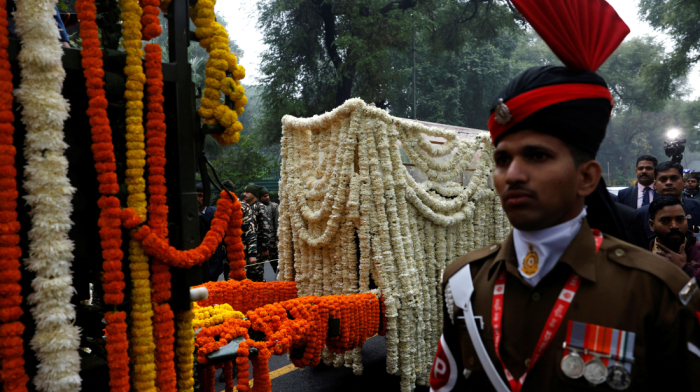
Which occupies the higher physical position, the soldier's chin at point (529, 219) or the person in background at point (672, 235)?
the soldier's chin at point (529, 219)

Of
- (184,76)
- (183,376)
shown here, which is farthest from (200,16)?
(183,376)

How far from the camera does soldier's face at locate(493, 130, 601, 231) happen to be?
3.77ft

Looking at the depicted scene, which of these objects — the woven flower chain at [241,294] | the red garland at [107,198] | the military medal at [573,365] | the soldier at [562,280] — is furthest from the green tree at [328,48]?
the military medal at [573,365]

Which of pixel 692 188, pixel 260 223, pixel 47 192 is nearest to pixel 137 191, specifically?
pixel 47 192

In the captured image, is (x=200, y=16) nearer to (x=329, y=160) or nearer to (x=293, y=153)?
(x=329, y=160)

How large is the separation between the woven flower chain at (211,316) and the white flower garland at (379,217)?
1.30m

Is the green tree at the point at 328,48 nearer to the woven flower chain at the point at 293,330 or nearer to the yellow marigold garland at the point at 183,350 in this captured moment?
the woven flower chain at the point at 293,330

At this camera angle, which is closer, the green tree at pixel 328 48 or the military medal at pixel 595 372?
the military medal at pixel 595 372

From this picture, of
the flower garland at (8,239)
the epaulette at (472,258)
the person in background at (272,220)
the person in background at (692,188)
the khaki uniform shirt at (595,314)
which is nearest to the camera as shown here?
the khaki uniform shirt at (595,314)

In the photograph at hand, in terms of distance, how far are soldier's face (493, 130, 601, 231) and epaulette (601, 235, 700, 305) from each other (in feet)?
0.42

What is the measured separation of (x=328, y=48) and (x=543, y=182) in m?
17.3

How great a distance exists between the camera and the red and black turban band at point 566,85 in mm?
1161

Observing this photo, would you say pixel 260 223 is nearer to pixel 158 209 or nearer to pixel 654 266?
pixel 158 209

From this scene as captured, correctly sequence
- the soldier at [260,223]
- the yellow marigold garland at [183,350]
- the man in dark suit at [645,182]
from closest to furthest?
the yellow marigold garland at [183,350], the man in dark suit at [645,182], the soldier at [260,223]
